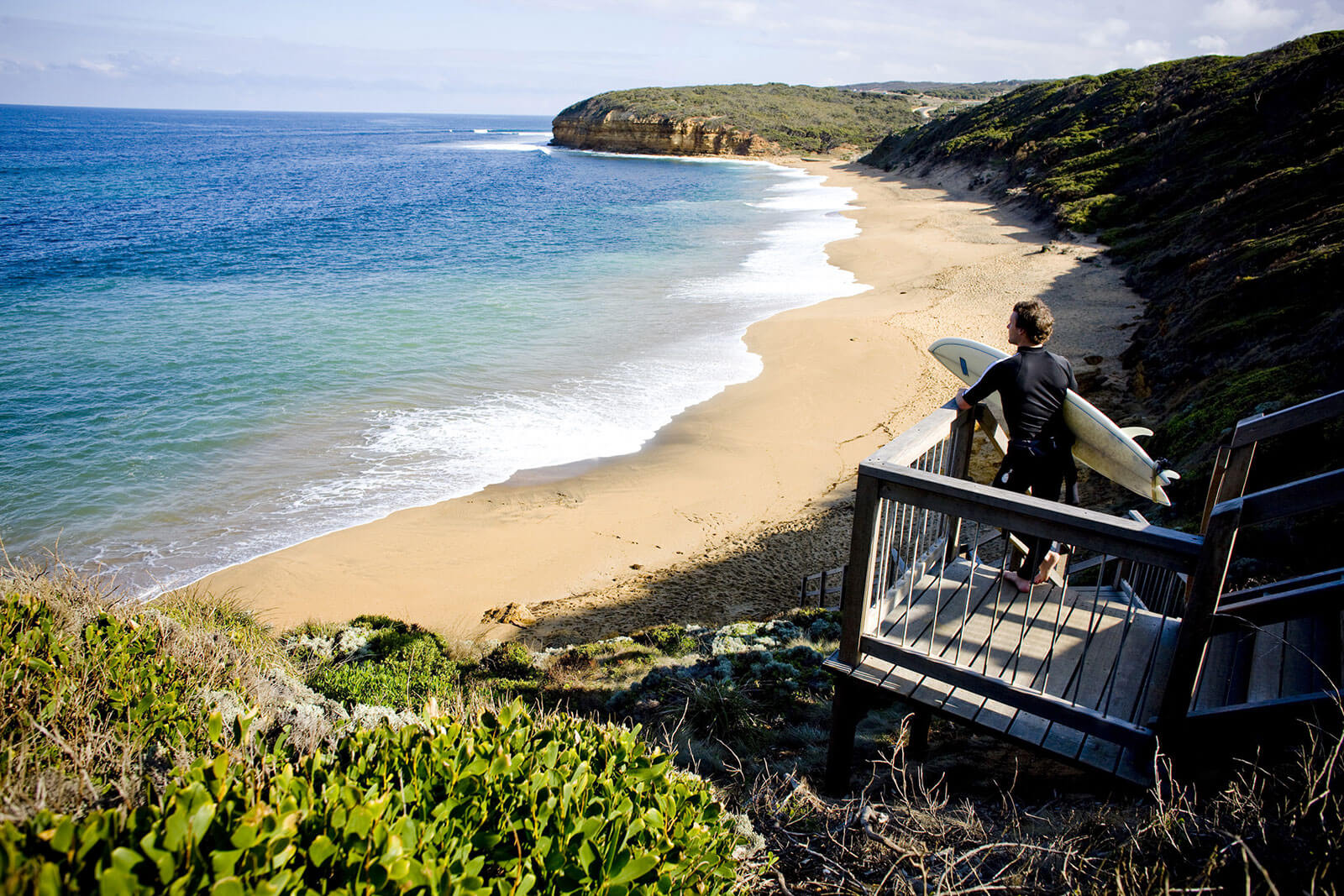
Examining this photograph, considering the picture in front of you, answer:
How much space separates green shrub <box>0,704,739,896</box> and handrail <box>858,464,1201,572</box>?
4.93 feet

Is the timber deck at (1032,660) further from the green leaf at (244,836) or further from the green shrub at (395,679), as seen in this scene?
the green shrub at (395,679)

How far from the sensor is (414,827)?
1859mm

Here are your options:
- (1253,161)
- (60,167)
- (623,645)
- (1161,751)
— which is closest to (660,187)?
(1253,161)

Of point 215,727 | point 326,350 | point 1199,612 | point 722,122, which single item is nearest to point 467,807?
point 215,727

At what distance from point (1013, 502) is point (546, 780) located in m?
2.00

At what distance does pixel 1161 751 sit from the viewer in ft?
9.47

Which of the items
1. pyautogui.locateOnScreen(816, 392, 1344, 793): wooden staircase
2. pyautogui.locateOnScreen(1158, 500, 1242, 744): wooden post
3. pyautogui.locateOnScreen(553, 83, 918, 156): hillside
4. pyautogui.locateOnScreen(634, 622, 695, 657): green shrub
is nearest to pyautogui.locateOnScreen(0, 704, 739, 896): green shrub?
pyautogui.locateOnScreen(816, 392, 1344, 793): wooden staircase

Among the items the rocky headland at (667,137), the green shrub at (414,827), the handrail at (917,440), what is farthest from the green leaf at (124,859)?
the rocky headland at (667,137)

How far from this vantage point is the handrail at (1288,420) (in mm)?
2955

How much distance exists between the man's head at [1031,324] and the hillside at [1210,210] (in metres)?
4.27

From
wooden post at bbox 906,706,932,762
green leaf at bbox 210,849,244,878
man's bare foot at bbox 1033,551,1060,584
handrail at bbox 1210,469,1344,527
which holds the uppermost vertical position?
handrail at bbox 1210,469,1344,527

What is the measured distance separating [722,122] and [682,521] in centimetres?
8927

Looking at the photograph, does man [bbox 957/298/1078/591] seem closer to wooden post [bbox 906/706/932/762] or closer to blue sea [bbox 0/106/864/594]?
wooden post [bbox 906/706/932/762]

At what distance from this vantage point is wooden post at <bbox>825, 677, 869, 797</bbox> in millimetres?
3674
